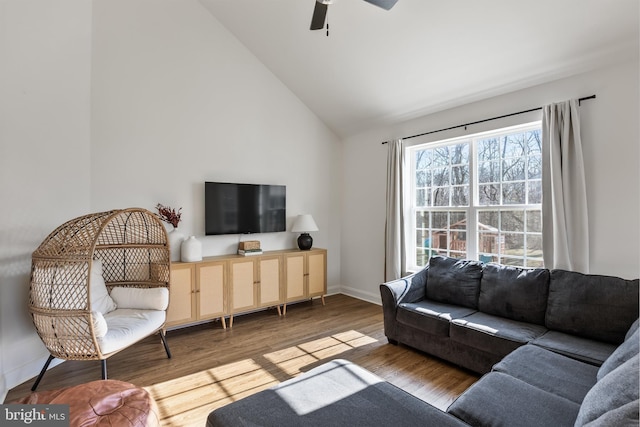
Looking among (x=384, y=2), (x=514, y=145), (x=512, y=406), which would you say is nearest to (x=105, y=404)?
(x=512, y=406)

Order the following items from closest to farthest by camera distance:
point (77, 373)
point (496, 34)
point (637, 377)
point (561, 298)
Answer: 1. point (637, 377)
2. point (561, 298)
3. point (77, 373)
4. point (496, 34)

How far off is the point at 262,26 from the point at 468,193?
324 centimetres

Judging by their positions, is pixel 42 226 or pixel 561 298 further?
pixel 42 226

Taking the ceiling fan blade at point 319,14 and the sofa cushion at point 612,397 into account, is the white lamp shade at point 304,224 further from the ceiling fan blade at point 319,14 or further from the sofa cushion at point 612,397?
the sofa cushion at point 612,397

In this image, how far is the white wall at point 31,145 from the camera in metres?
2.39

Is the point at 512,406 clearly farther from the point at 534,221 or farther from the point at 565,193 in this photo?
the point at 534,221

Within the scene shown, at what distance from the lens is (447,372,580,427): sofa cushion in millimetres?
1359

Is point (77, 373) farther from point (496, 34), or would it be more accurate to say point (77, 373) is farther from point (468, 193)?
point (496, 34)

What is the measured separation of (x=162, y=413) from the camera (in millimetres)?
2051

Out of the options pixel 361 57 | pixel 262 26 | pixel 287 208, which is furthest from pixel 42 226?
pixel 361 57

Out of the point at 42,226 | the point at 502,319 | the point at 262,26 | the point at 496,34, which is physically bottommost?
the point at 502,319

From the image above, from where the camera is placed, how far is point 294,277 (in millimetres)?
4250

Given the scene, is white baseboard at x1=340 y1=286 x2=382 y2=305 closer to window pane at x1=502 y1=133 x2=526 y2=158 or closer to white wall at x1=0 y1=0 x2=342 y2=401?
white wall at x1=0 y1=0 x2=342 y2=401

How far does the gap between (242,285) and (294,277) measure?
768 mm
